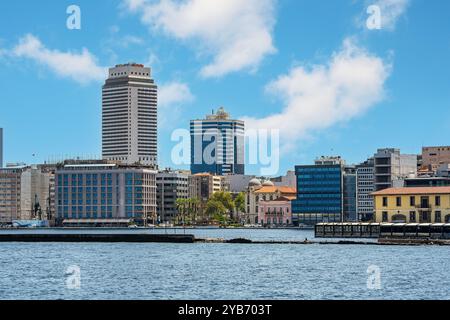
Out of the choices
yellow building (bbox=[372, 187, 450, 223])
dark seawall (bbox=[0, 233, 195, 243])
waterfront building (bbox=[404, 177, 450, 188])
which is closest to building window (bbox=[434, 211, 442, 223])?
yellow building (bbox=[372, 187, 450, 223])

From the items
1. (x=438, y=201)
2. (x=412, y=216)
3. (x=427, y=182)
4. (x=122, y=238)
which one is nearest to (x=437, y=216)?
(x=438, y=201)

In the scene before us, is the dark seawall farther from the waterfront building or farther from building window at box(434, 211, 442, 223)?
the waterfront building

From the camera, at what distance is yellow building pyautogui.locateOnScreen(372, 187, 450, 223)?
146750mm

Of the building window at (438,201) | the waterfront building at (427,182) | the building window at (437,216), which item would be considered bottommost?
the building window at (437,216)

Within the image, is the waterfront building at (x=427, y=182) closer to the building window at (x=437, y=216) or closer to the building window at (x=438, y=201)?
the building window at (x=438, y=201)

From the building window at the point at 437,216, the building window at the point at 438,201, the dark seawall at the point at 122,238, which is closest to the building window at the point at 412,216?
the building window at the point at 437,216

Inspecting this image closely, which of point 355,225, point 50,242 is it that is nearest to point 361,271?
point 355,225

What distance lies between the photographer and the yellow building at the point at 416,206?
14675 centimetres

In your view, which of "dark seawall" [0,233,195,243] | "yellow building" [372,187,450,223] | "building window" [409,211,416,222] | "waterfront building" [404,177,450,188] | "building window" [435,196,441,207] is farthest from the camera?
"waterfront building" [404,177,450,188]

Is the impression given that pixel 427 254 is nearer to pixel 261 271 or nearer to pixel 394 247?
pixel 394 247

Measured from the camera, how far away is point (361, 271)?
7412cm

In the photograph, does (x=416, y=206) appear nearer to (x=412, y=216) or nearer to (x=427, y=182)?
(x=412, y=216)
